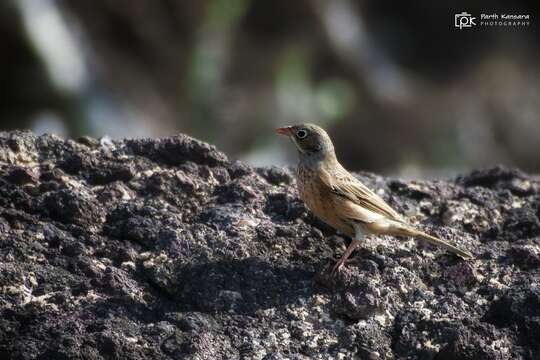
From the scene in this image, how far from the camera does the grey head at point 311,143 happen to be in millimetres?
6289

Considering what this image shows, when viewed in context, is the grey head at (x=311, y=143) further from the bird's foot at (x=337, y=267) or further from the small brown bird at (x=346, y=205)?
the bird's foot at (x=337, y=267)

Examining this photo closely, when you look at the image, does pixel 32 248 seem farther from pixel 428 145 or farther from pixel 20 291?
pixel 428 145

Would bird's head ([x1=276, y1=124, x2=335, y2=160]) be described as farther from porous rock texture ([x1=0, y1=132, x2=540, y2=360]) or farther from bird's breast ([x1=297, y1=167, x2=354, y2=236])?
bird's breast ([x1=297, y1=167, x2=354, y2=236])

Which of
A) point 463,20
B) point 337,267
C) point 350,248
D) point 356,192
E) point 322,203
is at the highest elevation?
point 463,20

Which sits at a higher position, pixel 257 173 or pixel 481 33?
pixel 481 33

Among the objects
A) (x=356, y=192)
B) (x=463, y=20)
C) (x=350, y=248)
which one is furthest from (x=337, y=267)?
(x=463, y=20)

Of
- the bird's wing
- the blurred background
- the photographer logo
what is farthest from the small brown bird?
the photographer logo

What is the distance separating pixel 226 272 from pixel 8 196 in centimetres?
125

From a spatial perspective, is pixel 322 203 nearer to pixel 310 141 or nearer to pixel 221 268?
pixel 310 141

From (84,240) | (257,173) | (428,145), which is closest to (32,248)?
(84,240)

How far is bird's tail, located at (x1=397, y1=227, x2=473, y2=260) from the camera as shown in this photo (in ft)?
18.2

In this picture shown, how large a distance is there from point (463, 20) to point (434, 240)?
41.0ft

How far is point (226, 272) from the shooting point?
16.8 feet

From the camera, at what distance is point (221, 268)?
5.12 m
